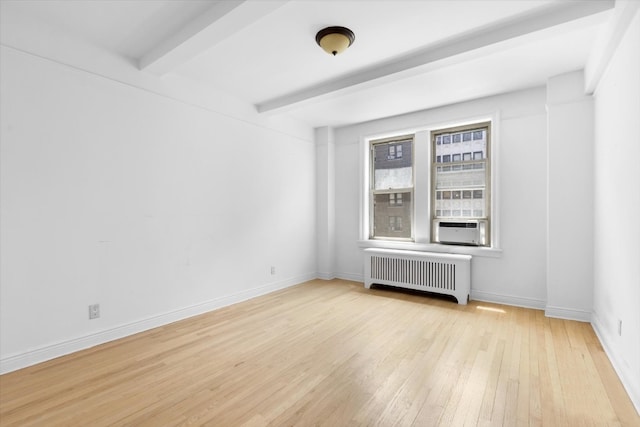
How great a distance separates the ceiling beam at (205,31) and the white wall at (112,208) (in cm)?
43

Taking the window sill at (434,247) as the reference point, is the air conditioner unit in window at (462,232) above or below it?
above

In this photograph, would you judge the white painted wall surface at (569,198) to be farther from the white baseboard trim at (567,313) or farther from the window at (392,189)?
the window at (392,189)

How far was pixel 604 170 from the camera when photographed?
9.34ft

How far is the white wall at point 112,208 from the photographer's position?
2457 millimetres

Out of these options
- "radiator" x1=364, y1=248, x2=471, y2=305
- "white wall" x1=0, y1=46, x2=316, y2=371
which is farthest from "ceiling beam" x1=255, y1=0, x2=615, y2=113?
"radiator" x1=364, y1=248, x2=471, y2=305

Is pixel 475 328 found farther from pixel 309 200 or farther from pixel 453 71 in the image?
pixel 309 200

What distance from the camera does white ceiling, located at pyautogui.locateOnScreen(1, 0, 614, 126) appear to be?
2328 millimetres

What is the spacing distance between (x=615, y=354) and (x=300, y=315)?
2.85 m

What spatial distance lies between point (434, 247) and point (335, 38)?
3.26 meters

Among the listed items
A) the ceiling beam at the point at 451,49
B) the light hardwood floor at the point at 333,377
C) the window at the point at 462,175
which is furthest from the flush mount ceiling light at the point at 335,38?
the light hardwood floor at the point at 333,377

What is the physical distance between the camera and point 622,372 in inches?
86.0

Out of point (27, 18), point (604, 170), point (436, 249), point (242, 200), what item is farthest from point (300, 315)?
point (27, 18)

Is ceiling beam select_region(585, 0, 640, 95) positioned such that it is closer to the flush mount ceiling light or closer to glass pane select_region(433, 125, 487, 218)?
glass pane select_region(433, 125, 487, 218)

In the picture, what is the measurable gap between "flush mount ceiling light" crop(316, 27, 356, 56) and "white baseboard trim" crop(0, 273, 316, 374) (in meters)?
3.18
